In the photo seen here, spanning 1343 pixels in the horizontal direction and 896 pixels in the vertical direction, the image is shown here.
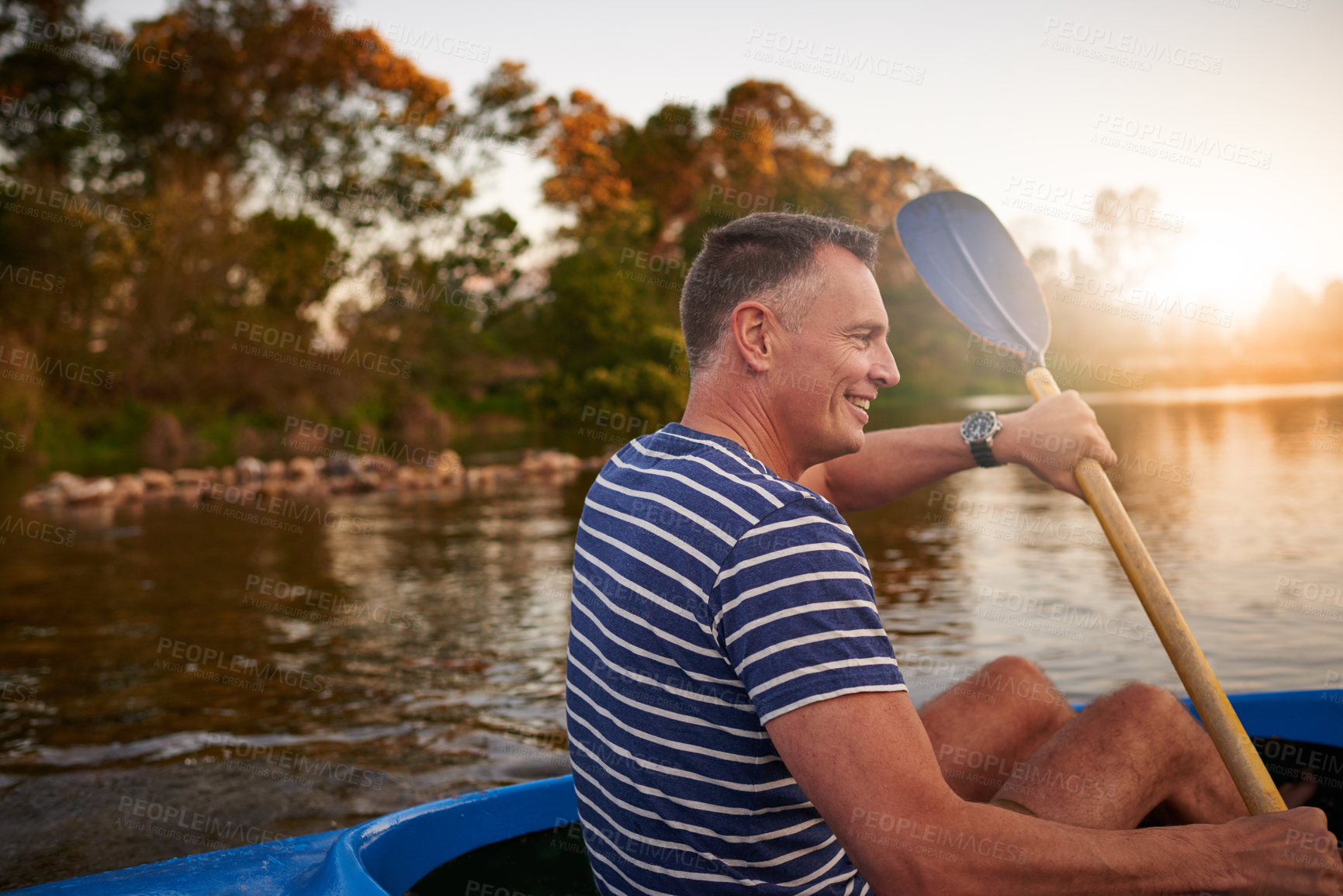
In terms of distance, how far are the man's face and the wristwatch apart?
62 cm

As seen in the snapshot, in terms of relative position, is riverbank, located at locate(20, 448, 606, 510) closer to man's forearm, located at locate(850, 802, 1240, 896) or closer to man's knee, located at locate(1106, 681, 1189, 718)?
man's knee, located at locate(1106, 681, 1189, 718)

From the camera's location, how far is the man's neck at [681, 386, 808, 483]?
4.75 ft

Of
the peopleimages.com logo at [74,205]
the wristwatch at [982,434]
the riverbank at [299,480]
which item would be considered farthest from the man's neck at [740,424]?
the peopleimages.com logo at [74,205]

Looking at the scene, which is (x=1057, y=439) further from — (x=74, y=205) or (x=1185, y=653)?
(x=74, y=205)

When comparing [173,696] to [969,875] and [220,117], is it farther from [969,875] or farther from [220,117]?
[220,117]

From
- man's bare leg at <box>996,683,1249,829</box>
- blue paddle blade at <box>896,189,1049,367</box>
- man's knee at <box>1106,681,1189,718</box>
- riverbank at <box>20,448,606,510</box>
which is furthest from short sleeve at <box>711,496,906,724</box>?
riverbank at <box>20,448,606,510</box>

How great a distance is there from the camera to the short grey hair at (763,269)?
1.43m

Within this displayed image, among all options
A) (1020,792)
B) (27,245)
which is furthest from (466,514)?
(27,245)

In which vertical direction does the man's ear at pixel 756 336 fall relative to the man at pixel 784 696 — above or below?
above

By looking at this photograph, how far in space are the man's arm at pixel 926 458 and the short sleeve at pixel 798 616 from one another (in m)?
0.88

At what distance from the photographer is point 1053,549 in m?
7.95

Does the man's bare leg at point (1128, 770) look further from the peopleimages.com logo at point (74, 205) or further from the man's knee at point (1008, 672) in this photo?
the peopleimages.com logo at point (74, 205)

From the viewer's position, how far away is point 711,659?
124 cm

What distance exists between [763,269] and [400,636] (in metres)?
5.00
